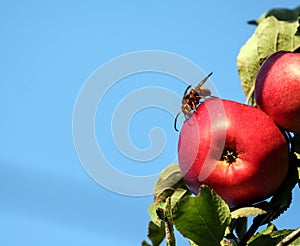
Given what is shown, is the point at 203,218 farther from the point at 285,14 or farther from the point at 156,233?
the point at 285,14

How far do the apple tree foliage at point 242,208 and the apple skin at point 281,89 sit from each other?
0.04 metres

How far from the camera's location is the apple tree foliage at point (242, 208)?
1.02 m

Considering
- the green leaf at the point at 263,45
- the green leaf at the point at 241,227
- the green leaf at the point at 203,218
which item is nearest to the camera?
the green leaf at the point at 203,218

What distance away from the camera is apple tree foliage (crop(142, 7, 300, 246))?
1018mm

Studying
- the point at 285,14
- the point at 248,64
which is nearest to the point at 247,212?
the point at 248,64

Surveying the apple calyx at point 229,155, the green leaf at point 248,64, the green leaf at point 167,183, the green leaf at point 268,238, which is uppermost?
the green leaf at point 248,64

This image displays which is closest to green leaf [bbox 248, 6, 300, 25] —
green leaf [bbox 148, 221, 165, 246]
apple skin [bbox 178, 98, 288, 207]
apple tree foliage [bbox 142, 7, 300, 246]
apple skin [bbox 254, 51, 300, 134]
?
apple tree foliage [bbox 142, 7, 300, 246]

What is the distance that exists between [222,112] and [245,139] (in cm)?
6

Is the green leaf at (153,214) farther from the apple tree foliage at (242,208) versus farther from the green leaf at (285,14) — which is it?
the green leaf at (285,14)

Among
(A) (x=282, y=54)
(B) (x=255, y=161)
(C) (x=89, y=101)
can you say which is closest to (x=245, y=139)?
(B) (x=255, y=161)

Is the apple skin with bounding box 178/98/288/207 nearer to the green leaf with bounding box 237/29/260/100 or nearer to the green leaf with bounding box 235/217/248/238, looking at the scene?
the green leaf with bounding box 235/217/248/238

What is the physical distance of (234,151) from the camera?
1134 mm

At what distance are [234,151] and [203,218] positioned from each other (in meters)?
0.15

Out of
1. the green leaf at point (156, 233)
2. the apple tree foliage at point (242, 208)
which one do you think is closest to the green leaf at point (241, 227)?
the apple tree foliage at point (242, 208)
